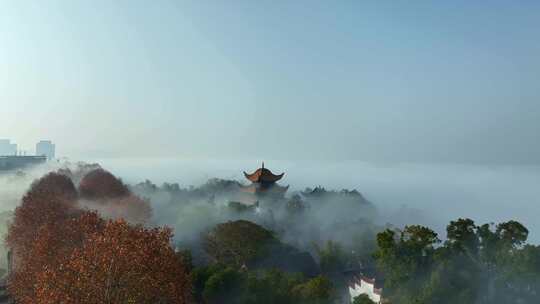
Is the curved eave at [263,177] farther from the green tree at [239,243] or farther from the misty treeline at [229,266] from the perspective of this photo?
the green tree at [239,243]

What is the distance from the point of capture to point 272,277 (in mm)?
28578

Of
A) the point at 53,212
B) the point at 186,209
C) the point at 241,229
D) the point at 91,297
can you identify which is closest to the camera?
the point at 91,297

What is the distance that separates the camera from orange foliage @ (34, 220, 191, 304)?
55.1 ft

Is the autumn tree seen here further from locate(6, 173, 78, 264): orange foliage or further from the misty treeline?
locate(6, 173, 78, 264): orange foliage

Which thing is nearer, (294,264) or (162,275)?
(162,275)

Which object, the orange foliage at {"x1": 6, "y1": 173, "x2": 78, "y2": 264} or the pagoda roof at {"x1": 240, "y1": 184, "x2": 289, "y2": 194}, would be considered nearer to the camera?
the orange foliage at {"x1": 6, "y1": 173, "x2": 78, "y2": 264}

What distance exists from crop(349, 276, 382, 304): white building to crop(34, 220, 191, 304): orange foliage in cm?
2072

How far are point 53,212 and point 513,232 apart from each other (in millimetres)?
33146

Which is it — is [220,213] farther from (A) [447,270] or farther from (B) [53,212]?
(A) [447,270]

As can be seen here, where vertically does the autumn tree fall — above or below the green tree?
above

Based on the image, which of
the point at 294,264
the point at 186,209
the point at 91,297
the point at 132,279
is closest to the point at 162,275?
the point at 132,279

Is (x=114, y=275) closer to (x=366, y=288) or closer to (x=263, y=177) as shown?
(x=366, y=288)

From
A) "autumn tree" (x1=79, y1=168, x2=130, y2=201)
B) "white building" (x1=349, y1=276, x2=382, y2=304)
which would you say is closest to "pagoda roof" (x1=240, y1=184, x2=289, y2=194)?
"autumn tree" (x1=79, y1=168, x2=130, y2=201)

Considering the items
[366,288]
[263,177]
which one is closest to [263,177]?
[263,177]
